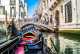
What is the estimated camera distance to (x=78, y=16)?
2.74 m

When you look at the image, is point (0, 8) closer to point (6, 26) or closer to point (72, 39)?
point (6, 26)

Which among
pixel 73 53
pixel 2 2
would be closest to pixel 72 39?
pixel 73 53

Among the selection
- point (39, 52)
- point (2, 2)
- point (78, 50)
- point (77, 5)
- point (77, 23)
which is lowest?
point (39, 52)

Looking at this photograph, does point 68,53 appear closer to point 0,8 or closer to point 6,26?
point 6,26

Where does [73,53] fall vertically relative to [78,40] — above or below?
below

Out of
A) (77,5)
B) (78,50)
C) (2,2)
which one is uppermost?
(2,2)

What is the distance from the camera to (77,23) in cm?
269

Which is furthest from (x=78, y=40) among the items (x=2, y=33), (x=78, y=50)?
(x=2, y=33)

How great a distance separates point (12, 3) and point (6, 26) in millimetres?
2136

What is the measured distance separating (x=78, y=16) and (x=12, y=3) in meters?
7.91

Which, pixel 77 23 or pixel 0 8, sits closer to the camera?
pixel 77 23

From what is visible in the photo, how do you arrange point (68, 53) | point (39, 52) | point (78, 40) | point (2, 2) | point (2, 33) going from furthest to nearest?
point (2, 2), point (2, 33), point (39, 52), point (68, 53), point (78, 40)

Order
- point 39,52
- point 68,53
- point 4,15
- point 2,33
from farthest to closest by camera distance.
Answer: point 4,15, point 2,33, point 39,52, point 68,53

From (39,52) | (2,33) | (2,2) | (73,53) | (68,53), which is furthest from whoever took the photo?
(2,2)
